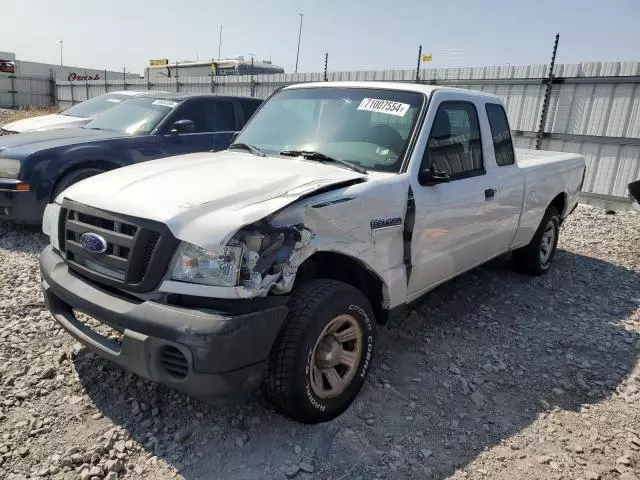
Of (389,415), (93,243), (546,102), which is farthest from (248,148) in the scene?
(546,102)

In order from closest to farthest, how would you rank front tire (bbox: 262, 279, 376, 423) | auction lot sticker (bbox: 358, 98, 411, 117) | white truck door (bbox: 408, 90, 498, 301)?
front tire (bbox: 262, 279, 376, 423), white truck door (bbox: 408, 90, 498, 301), auction lot sticker (bbox: 358, 98, 411, 117)

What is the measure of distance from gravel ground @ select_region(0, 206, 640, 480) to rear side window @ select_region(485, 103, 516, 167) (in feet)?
4.80

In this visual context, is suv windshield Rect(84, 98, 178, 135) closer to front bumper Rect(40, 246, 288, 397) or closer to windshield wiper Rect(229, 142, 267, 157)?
windshield wiper Rect(229, 142, 267, 157)

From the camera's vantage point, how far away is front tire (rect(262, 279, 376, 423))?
8.29 feet

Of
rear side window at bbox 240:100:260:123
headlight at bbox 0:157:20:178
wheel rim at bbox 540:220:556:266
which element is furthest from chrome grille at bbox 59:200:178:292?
rear side window at bbox 240:100:260:123

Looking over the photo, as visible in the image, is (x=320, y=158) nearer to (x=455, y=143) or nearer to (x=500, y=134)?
(x=455, y=143)

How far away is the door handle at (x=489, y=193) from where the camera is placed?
4.05 m

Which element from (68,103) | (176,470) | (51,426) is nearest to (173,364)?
(176,470)

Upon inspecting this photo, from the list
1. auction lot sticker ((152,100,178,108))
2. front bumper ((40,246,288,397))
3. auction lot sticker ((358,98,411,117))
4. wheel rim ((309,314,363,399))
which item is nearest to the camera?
front bumper ((40,246,288,397))

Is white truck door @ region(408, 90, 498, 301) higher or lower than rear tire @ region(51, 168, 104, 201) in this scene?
higher

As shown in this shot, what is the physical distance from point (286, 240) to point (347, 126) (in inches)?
54.2

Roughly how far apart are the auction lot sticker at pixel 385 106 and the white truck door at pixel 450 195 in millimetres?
189

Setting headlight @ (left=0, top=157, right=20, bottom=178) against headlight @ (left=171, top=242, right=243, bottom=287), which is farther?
headlight @ (left=0, top=157, right=20, bottom=178)

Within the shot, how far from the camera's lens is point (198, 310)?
2.34 meters
